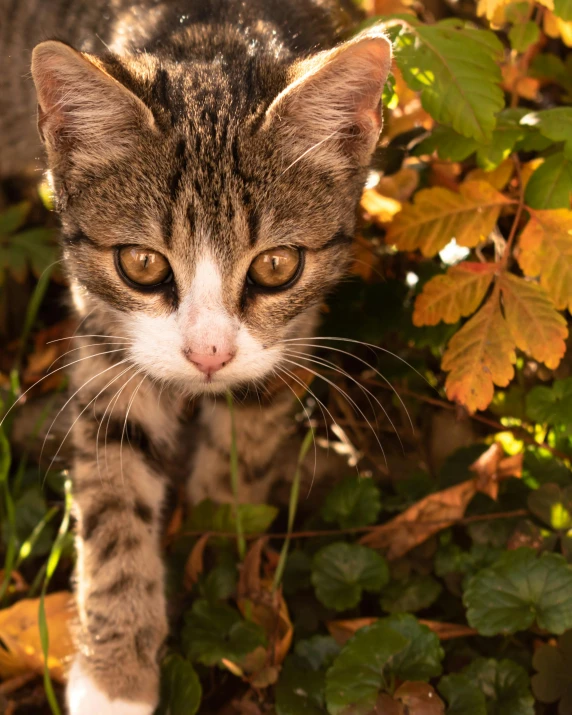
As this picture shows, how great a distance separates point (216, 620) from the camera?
174cm

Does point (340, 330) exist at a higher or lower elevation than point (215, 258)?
lower

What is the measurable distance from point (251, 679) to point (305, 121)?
44.0 inches

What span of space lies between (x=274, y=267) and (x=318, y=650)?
79 cm

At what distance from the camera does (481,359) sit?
158cm

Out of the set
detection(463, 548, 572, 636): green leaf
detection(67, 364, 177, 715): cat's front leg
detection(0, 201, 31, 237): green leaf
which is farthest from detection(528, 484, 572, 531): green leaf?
detection(0, 201, 31, 237): green leaf

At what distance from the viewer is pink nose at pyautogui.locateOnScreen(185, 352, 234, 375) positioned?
4.69ft

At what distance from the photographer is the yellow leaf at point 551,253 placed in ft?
5.03

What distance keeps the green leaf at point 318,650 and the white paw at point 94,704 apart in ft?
1.07

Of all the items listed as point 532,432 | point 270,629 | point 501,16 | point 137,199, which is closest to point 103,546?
point 270,629

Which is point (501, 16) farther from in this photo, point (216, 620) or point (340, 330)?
point (216, 620)

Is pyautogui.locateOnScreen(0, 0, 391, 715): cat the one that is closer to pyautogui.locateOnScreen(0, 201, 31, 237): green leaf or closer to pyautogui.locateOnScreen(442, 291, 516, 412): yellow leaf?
pyautogui.locateOnScreen(442, 291, 516, 412): yellow leaf

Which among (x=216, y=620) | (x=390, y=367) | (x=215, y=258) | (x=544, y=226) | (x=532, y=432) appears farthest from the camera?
(x=390, y=367)

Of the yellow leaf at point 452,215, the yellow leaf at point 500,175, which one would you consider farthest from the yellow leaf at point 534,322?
the yellow leaf at point 500,175

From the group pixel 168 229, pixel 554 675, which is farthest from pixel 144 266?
pixel 554 675
